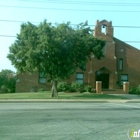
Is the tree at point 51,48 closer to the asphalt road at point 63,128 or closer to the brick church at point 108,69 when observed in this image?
the brick church at point 108,69

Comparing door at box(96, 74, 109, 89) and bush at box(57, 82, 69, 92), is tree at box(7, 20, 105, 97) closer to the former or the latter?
bush at box(57, 82, 69, 92)

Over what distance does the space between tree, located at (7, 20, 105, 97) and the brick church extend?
1344 centimetres

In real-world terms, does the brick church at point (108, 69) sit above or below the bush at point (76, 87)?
above

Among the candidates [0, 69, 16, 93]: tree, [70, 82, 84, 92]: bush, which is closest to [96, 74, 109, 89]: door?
[70, 82, 84, 92]: bush

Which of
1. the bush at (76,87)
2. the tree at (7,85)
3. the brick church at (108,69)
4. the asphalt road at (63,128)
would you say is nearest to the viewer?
the asphalt road at (63,128)

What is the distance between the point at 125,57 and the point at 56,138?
130ft

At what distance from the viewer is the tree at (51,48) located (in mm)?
28562

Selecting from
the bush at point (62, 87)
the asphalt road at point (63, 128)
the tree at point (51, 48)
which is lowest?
the asphalt road at point (63, 128)

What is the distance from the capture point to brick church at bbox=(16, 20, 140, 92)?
1772 inches

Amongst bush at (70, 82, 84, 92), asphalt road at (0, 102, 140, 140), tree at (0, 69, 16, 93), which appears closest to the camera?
asphalt road at (0, 102, 140, 140)

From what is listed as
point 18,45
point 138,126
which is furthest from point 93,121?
point 18,45

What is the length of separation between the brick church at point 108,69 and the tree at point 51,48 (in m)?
13.4

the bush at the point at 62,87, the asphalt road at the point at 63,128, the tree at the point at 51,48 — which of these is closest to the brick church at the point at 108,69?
the bush at the point at 62,87

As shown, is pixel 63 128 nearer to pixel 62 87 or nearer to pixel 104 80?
pixel 62 87
